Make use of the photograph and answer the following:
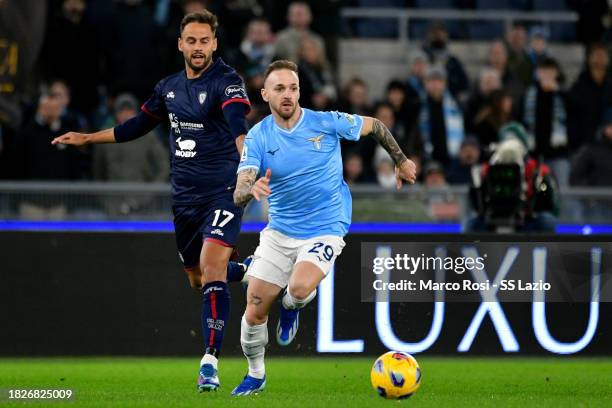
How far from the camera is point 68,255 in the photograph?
1324 centimetres

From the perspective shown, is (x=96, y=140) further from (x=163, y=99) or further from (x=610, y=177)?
(x=610, y=177)

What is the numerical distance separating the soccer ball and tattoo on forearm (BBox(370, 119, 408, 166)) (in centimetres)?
140

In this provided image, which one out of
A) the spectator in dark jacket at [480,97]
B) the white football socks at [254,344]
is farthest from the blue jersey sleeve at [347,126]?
the spectator in dark jacket at [480,97]

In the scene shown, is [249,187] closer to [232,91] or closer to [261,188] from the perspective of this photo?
[261,188]

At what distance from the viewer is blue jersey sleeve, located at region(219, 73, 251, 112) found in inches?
409

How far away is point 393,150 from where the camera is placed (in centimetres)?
1014

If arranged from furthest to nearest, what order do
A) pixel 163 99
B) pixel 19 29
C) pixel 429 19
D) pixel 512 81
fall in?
pixel 429 19 < pixel 512 81 < pixel 19 29 < pixel 163 99

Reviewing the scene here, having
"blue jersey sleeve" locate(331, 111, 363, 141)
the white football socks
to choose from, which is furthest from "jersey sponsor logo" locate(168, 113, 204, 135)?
the white football socks

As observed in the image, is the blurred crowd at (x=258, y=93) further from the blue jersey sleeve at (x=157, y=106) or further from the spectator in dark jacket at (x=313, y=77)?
the blue jersey sleeve at (x=157, y=106)

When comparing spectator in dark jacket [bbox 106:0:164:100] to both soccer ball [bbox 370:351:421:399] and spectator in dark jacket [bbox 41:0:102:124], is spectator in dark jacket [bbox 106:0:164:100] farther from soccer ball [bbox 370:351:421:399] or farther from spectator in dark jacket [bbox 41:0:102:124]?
soccer ball [bbox 370:351:421:399]

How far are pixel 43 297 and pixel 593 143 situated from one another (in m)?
6.75

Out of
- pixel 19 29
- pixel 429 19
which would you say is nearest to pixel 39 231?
pixel 19 29

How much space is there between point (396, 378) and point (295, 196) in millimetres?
1464

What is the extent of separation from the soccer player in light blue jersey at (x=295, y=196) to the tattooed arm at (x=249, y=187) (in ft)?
0.78
